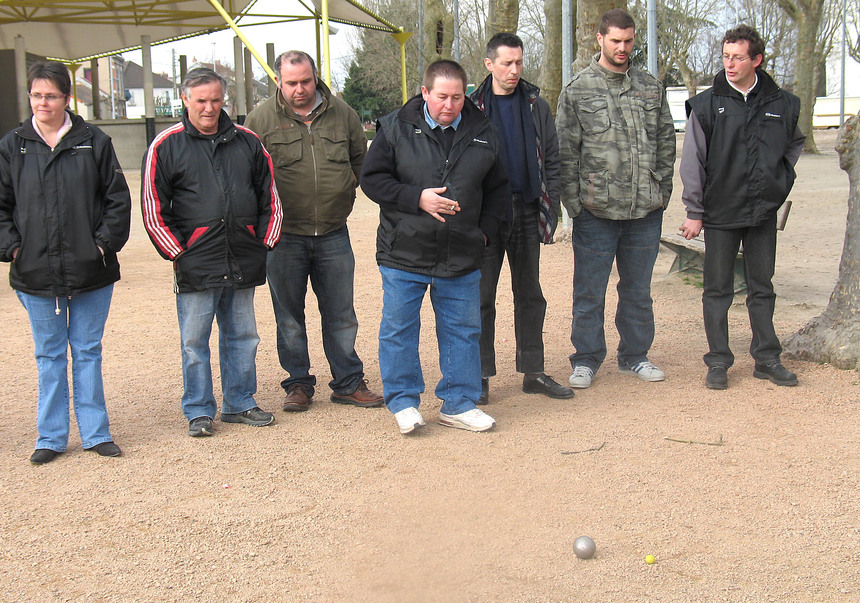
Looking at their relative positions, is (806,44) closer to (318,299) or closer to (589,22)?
(589,22)

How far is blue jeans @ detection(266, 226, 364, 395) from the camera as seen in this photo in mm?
5516

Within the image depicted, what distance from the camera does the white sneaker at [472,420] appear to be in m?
5.08

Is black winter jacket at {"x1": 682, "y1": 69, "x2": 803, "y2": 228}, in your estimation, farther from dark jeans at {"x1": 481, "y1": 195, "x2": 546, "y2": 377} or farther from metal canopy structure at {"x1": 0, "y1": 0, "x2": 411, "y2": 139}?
metal canopy structure at {"x1": 0, "y1": 0, "x2": 411, "y2": 139}

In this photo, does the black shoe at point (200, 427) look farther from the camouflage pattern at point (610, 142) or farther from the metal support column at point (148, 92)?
the metal support column at point (148, 92)

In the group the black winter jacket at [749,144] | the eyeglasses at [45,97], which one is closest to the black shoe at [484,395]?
the black winter jacket at [749,144]

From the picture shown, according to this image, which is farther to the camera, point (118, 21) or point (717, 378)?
point (118, 21)

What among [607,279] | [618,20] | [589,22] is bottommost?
[607,279]

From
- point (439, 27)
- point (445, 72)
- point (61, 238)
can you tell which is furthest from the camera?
point (439, 27)

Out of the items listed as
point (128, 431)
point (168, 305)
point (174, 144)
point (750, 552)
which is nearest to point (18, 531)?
point (128, 431)

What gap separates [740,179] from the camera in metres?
5.68

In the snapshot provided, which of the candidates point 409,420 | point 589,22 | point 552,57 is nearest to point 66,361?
point 409,420

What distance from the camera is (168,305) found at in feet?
29.8

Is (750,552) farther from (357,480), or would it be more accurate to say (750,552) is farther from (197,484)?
(197,484)

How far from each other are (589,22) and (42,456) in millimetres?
8052
